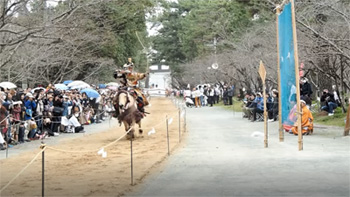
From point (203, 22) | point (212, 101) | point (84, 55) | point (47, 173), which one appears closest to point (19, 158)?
point (47, 173)

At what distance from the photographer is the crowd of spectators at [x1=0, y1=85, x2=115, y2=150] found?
18469mm

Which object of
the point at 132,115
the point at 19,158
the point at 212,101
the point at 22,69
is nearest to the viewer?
the point at 19,158

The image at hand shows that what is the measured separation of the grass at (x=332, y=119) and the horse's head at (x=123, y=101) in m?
9.26

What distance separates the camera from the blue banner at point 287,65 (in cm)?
1536

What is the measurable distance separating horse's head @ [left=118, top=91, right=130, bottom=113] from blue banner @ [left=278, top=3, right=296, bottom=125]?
6.01 m

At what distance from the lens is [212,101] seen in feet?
176

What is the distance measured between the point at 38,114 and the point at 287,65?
34.3 ft

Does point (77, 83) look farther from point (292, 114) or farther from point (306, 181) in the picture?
point (306, 181)

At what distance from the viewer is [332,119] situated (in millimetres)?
25266

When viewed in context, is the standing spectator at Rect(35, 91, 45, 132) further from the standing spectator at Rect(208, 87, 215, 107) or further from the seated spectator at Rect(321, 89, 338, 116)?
the standing spectator at Rect(208, 87, 215, 107)

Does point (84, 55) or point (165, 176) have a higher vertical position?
point (84, 55)

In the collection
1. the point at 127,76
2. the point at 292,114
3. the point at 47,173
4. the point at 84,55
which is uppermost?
the point at 84,55

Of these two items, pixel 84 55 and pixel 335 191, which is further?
pixel 84 55

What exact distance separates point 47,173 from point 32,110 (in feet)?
29.3
